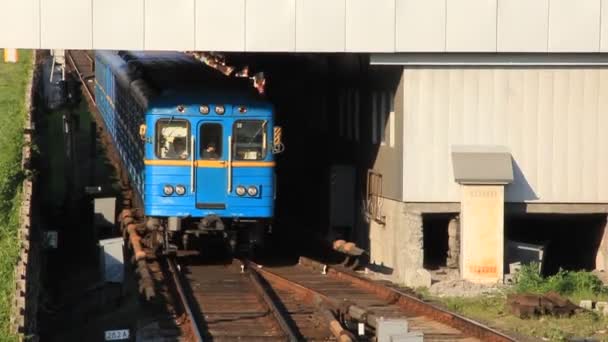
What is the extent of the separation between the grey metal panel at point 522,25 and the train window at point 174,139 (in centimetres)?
496

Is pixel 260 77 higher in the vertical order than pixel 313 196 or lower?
higher

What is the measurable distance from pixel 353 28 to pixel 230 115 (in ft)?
7.95

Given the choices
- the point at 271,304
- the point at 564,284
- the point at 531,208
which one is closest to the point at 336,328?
the point at 271,304

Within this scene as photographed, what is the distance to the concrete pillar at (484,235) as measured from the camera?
19.7 metres

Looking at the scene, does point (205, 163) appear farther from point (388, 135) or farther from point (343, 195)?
point (343, 195)

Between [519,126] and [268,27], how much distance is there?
13.6 ft

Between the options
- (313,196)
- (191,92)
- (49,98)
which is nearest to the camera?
(191,92)

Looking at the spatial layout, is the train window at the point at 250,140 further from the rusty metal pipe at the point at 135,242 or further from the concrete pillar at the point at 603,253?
the concrete pillar at the point at 603,253

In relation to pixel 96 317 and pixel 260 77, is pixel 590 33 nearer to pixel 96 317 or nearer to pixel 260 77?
pixel 260 77

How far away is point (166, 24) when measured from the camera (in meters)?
19.5

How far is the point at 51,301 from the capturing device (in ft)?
62.7

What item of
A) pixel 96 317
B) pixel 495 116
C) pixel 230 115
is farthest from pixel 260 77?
pixel 96 317

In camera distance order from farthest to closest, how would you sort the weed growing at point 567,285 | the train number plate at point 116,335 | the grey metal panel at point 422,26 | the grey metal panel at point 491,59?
the grey metal panel at point 491,59
the grey metal panel at point 422,26
the weed growing at point 567,285
the train number plate at point 116,335

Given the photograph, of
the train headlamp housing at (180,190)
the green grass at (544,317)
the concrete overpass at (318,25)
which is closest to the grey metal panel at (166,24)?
the concrete overpass at (318,25)
